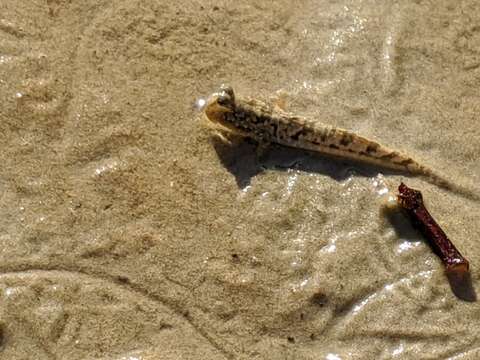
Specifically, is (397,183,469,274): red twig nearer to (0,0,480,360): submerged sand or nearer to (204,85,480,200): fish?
(0,0,480,360): submerged sand

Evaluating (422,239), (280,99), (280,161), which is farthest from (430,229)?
(280,99)

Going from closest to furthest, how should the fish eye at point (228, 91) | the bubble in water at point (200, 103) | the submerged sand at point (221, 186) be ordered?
the submerged sand at point (221, 186) < the fish eye at point (228, 91) < the bubble in water at point (200, 103)

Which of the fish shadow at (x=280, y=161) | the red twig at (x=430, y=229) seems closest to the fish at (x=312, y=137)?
the fish shadow at (x=280, y=161)

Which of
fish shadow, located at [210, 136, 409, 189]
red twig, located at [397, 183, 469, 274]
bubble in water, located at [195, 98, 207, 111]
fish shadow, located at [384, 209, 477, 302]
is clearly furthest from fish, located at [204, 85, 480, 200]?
fish shadow, located at [384, 209, 477, 302]

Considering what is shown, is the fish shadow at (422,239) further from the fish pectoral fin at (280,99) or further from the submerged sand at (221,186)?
the fish pectoral fin at (280,99)

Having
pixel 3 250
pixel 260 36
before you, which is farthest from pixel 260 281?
pixel 260 36

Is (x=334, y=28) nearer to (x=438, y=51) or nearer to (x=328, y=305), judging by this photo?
(x=438, y=51)
